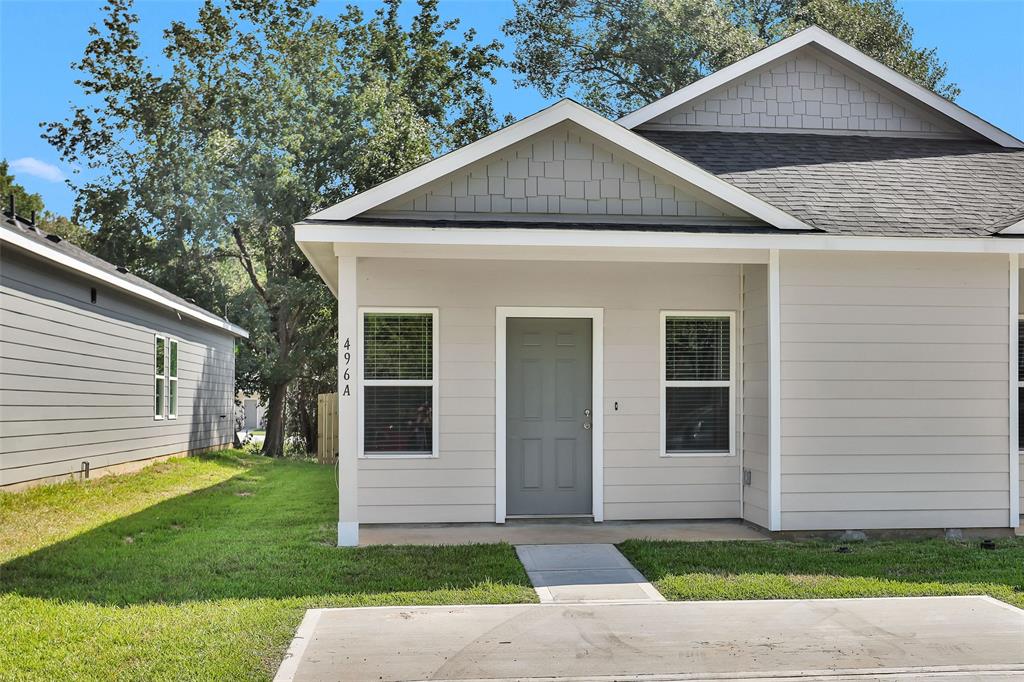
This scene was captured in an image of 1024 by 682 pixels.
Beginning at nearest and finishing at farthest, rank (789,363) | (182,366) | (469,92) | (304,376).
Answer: (789,363)
(182,366)
(304,376)
(469,92)

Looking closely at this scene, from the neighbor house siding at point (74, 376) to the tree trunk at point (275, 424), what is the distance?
5018mm

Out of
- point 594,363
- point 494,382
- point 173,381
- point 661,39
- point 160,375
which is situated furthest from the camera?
point 661,39

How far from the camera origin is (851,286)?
28.8 ft

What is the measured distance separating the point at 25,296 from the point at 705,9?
21.6 meters

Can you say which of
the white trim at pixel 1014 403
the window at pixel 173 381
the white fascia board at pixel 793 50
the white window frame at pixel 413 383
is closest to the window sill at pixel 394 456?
the white window frame at pixel 413 383

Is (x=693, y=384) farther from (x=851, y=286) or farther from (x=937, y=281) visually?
(x=937, y=281)

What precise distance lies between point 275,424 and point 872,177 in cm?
1719

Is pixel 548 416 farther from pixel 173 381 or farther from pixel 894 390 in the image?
pixel 173 381

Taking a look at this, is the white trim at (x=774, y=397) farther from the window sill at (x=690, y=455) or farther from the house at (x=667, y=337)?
the window sill at (x=690, y=455)

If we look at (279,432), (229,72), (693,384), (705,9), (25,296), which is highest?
(705,9)

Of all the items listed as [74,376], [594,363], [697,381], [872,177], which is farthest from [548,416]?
[74,376]

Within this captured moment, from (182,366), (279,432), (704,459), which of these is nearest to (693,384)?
(704,459)

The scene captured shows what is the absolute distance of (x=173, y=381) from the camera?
58.1 feet

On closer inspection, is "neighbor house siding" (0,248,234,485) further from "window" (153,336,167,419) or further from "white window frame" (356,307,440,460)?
"white window frame" (356,307,440,460)
